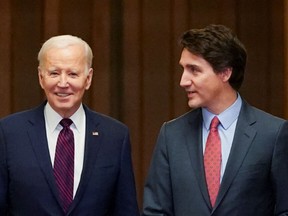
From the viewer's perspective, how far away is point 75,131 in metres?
3.79

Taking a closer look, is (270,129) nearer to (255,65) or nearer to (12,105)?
(255,65)

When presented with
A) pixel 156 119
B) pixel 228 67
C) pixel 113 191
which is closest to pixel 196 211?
pixel 113 191

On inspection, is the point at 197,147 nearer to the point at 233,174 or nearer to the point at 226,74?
the point at 233,174

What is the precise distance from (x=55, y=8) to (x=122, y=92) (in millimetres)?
646

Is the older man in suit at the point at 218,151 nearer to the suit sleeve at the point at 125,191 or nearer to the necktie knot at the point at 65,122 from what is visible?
the suit sleeve at the point at 125,191

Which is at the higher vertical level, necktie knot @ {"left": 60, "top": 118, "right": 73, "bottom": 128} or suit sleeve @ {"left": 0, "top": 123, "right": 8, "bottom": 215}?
necktie knot @ {"left": 60, "top": 118, "right": 73, "bottom": 128}

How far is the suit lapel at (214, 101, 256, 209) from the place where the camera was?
3674mm

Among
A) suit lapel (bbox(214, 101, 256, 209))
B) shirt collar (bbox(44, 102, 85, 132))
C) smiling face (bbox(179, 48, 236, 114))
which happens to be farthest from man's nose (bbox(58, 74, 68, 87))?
suit lapel (bbox(214, 101, 256, 209))

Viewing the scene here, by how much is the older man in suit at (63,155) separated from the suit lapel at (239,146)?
1.31 ft

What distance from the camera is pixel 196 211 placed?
3674 mm

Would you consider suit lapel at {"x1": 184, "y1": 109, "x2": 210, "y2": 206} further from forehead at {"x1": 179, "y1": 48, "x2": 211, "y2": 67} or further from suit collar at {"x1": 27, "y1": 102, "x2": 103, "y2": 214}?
suit collar at {"x1": 27, "y1": 102, "x2": 103, "y2": 214}

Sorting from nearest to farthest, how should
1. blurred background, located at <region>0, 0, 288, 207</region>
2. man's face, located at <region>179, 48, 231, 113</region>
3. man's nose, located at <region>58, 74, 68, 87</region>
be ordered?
1. man's nose, located at <region>58, 74, 68, 87</region>
2. man's face, located at <region>179, 48, 231, 113</region>
3. blurred background, located at <region>0, 0, 288, 207</region>

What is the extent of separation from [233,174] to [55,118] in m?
0.75

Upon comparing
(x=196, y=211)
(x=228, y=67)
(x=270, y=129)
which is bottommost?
(x=196, y=211)
